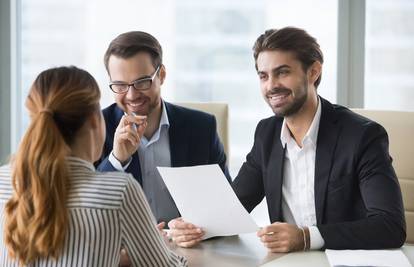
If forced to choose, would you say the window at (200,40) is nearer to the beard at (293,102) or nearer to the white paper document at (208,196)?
the beard at (293,102)

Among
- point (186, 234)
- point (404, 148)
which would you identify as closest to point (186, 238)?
point (186, 234)

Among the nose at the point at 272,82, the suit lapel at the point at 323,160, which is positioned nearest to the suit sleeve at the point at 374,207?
the suit lapel at the point at 323,160

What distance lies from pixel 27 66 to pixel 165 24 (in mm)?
961

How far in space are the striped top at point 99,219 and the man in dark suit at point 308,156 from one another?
532mm

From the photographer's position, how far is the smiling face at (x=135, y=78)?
2490mm

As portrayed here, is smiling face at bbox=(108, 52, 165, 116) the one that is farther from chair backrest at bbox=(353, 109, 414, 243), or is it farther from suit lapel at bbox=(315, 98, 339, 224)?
chair backrest at bbox=(353, 109, 414, 243)

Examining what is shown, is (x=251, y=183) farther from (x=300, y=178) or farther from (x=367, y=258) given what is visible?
(x=367, y=258)

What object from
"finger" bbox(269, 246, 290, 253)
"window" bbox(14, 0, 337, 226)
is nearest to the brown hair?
"finger" bbox(269, 246, 290, 253)

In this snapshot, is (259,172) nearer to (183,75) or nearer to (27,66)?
(183,75)

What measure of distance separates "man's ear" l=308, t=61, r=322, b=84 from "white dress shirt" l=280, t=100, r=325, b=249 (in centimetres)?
11

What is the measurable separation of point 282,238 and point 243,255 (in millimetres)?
132

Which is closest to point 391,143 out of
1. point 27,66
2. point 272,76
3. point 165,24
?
point 272,76

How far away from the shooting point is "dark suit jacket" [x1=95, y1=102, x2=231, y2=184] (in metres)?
2.64

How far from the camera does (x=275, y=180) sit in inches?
95.0
